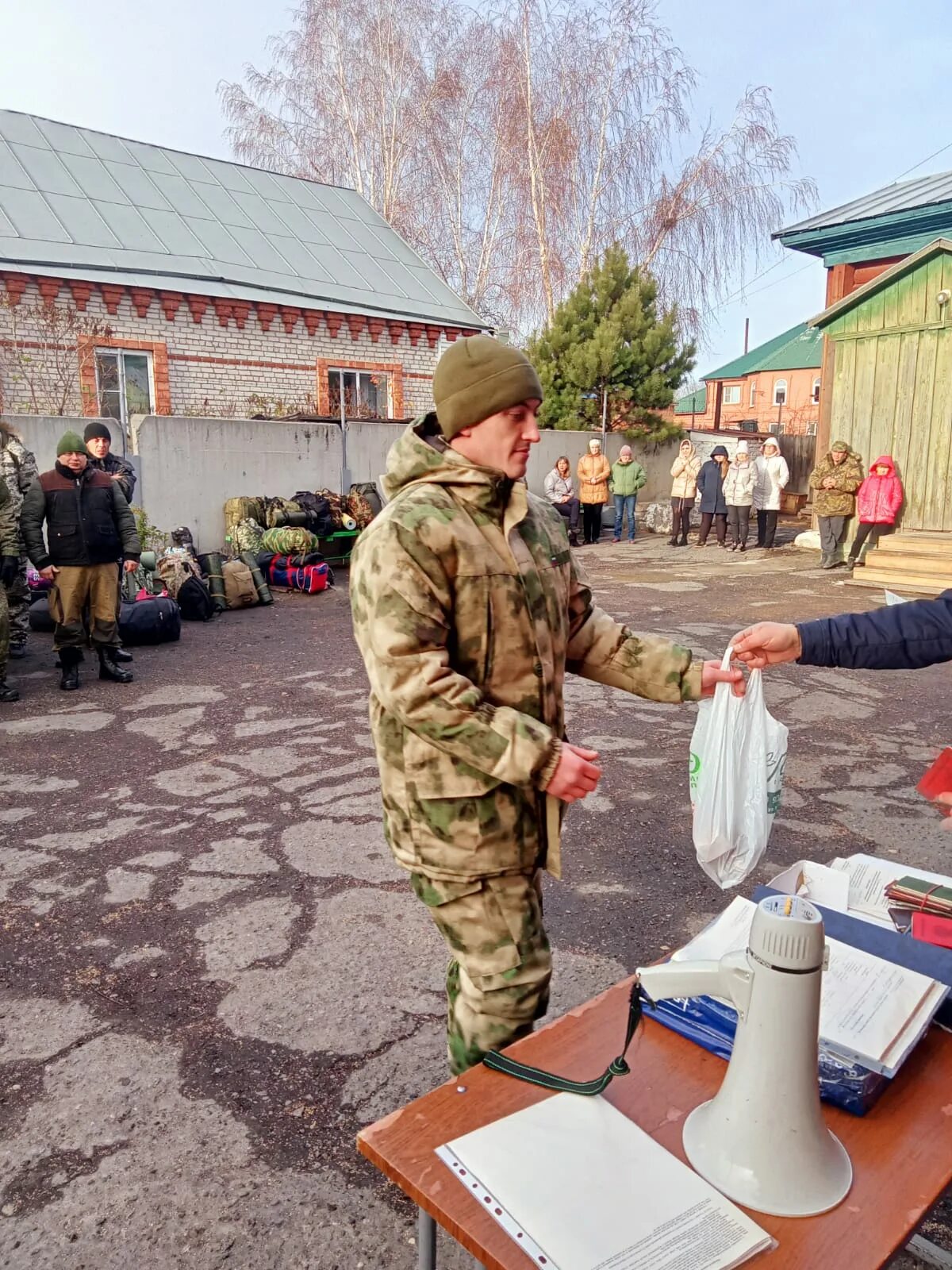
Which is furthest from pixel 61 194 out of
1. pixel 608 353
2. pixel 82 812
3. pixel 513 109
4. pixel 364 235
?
pixel 82 812

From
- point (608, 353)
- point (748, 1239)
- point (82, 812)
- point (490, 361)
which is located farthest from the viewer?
point (608, 353)

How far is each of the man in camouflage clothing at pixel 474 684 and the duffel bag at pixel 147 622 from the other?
23.6ft

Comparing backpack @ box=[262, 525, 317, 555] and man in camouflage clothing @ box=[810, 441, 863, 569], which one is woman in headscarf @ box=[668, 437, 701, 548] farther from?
→ backpack @ box=[262, 525, 317, 555]

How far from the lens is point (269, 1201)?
89.2 inches

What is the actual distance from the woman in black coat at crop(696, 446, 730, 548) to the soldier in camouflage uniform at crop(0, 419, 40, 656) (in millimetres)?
10985

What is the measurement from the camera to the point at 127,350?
17.0 metres

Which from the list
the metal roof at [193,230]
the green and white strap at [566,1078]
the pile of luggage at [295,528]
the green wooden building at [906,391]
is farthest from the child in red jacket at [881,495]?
the green and white strap at [566,1078]

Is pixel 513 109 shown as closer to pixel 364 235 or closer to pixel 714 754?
pixel 364 235

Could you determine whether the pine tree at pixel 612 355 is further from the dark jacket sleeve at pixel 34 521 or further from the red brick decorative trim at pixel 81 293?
the dark jacket sleeve at pixel 34 521

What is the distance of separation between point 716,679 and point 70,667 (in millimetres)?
6126

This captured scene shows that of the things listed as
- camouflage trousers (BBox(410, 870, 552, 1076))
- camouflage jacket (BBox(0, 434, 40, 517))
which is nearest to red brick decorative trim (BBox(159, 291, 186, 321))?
camouflage jacket (BBox(0, 434, 40, 517))

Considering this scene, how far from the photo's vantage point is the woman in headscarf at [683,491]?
642 inches

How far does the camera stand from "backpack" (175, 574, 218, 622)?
33.4ft

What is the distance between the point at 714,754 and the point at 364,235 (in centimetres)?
2174
